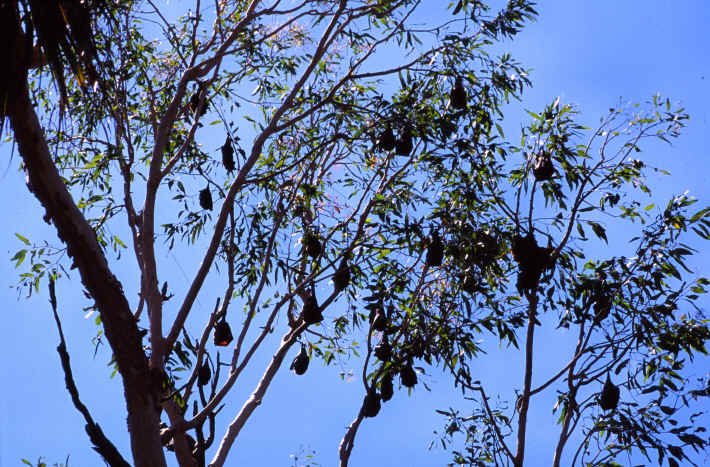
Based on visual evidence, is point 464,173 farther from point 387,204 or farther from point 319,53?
point 319,53

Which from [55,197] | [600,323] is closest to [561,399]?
[600,323]

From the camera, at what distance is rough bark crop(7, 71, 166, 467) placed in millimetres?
3475

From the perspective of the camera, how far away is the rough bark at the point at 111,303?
11.4 feet

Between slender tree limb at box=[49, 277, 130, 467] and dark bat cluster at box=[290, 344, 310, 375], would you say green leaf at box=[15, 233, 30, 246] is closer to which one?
dark bat cluster at box=[290, 344, 310, 375]

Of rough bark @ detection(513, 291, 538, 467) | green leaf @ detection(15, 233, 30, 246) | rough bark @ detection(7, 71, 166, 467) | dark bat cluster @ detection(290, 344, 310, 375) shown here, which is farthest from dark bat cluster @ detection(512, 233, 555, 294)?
green leaf @ detection(15, 233, 30, 246)

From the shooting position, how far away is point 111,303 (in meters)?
3.58

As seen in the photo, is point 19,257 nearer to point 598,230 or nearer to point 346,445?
point 346,445

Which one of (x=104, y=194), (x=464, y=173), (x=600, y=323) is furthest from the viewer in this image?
(x=104, y=194)

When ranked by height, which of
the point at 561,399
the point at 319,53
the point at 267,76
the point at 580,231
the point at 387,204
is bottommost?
the point at 561,399

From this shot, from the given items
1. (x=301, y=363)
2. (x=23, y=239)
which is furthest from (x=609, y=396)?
(x=23, y=239)

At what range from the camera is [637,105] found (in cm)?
583

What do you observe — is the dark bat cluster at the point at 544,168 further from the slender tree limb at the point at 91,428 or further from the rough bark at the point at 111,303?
the slender tree limb at the point at 91,428

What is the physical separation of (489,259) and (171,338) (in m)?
2.57

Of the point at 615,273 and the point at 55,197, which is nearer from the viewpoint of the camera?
the point at 55,197
